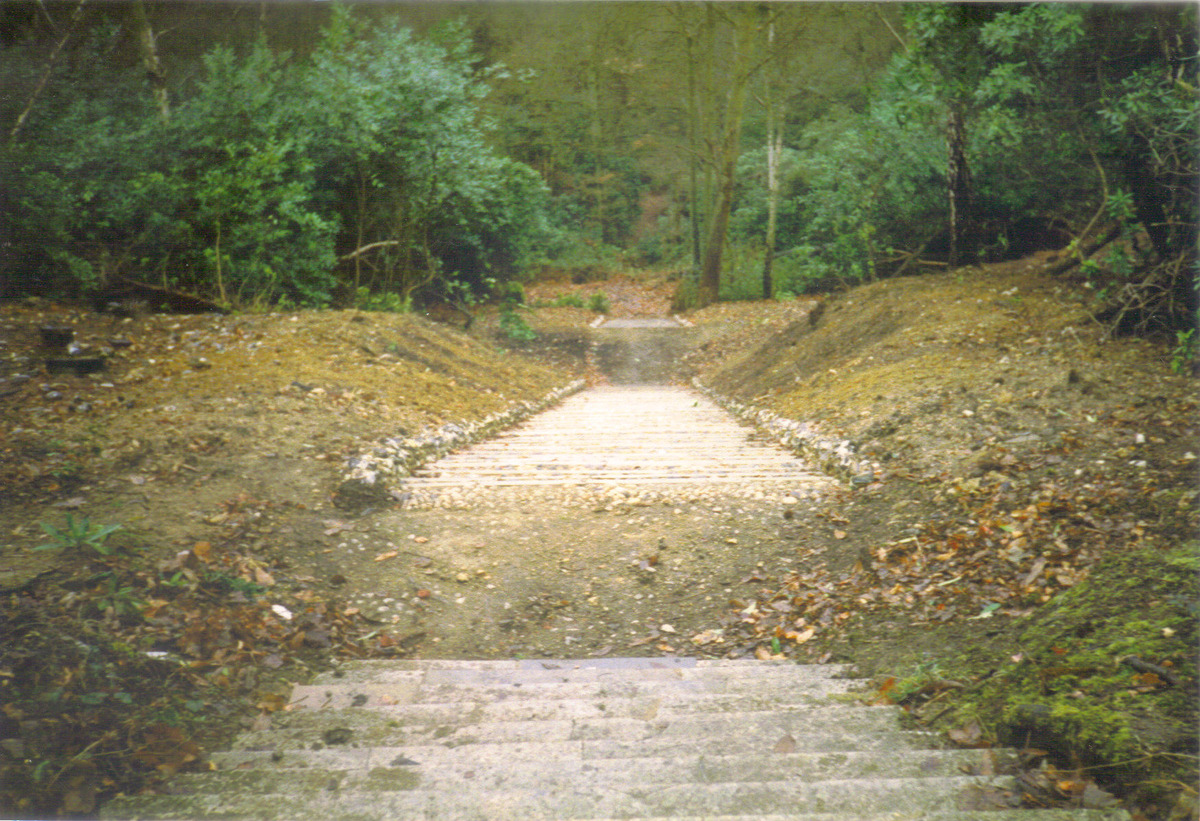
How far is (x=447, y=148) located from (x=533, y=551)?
834 centimetres

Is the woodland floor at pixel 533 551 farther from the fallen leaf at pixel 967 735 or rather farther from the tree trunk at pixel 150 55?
the tree trunk at pixel 150 55

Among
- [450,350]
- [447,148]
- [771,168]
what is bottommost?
[450,350]

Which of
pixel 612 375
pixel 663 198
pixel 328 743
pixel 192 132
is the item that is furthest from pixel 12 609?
pixel 663 198

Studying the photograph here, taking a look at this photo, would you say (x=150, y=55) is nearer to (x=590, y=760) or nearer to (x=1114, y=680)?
(x=590, y=760)

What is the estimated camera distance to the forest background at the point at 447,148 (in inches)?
252

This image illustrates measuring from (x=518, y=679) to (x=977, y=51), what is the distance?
314 inches

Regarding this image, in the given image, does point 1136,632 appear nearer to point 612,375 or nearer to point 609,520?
point 609,520

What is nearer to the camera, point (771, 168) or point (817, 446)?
point (817, 446)

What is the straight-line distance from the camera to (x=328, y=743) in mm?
2486

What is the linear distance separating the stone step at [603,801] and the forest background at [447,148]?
509 centimetres

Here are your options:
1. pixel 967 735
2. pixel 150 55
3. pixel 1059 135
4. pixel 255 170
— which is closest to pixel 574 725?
pixel 967 735

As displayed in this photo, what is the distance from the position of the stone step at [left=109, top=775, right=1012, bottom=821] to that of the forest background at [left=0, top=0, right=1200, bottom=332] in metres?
5.09

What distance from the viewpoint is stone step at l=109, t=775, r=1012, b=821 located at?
1.98 meters

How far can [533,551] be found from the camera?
489cm
